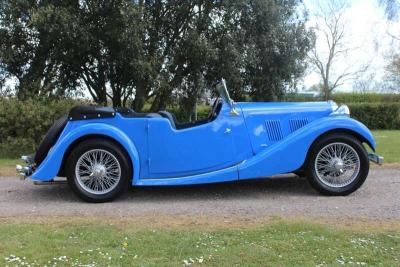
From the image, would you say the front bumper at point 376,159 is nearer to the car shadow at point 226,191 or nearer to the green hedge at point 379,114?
the car shadow at point 226,191

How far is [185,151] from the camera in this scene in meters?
6.57

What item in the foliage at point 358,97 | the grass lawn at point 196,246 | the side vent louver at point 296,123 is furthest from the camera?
the foliage at point 358,97

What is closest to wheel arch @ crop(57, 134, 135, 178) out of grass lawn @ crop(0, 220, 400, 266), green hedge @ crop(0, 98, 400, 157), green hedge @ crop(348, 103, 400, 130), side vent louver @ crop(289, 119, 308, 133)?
grass lawn @ crop(0, 220, 400, 266)

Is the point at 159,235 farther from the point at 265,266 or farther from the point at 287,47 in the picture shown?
the point at 287,47

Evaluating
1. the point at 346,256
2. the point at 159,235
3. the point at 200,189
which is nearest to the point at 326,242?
the point at 346,256

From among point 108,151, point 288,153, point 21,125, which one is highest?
point 21,125

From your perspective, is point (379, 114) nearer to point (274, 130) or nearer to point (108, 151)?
point (274, 130)

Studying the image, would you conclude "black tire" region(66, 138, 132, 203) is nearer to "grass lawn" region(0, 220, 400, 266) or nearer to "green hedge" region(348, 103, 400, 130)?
"grass lawn" region(0, 220, 400, 266)

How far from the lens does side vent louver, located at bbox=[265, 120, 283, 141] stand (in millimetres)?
6812

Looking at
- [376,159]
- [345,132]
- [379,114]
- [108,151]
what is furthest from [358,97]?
[108,151]

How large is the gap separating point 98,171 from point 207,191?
162cm

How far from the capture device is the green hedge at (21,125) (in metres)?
11.1

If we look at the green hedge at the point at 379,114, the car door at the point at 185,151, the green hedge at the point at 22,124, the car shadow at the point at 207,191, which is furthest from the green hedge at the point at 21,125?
the green hedge at the point at 379,114

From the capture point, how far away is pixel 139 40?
1206 cm
